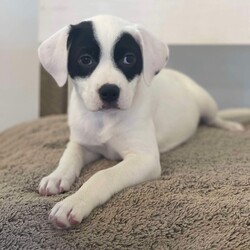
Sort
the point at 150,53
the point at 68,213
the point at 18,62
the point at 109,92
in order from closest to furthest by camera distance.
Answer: the point at 68,213
the point at 109,92
the point at 150,53
the point at 18,62

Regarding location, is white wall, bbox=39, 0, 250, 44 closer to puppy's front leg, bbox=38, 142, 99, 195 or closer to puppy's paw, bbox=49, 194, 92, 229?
puppy's front leg, bbox=38, 142, 99, 195

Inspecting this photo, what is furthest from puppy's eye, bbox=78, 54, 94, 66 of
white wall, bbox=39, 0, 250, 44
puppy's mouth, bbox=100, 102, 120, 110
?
white wall, bbox=39, 0, 250, 44

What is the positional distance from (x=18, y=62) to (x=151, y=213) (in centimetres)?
153

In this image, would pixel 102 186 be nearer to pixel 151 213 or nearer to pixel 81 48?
pixel 151 213

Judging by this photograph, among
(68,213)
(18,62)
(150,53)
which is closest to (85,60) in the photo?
(150,53)

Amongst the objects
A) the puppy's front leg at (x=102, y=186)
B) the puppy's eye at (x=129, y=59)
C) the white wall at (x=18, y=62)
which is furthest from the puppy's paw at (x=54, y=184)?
the white wall at (x=18, y=62)

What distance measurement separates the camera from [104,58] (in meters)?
1.34

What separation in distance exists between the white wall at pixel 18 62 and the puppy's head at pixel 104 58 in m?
1.11

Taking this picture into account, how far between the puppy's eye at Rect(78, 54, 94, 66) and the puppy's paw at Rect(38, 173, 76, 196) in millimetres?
282

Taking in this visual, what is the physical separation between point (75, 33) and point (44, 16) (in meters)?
0.84

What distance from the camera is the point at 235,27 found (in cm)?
212

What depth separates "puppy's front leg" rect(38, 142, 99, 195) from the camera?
1.29 m

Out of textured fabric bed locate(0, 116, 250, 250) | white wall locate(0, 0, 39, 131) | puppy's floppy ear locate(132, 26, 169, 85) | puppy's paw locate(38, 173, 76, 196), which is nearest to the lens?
textured fabric bed locate(0, 116, 250, 250)

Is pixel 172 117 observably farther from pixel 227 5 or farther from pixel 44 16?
pixel 44 16
